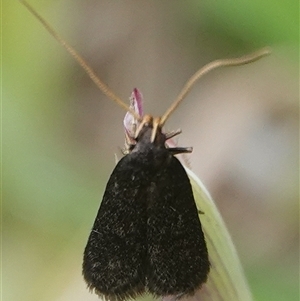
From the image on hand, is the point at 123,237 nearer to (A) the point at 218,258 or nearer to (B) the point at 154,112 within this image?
(A) the point at 218,258

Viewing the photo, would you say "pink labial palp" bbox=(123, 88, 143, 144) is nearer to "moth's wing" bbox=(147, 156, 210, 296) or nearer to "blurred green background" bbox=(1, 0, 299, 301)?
"moth's wing" bbox=(147, 156, 210, 296)

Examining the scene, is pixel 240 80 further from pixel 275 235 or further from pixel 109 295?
pixel 109 295

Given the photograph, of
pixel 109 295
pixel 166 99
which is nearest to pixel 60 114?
pixel 166 99

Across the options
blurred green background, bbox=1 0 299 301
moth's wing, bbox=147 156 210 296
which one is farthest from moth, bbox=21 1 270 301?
blurred green background, bbox=1 0 299 301

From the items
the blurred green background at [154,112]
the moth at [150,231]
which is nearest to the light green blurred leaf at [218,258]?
the moth at [150,231]

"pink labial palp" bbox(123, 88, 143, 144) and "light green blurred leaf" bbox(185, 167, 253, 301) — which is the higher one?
"pink labial palp" bbox(123, 88, 143, 144)

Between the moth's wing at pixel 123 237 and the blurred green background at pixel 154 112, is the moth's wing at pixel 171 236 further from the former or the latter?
the blurred green background at pixel 154 112

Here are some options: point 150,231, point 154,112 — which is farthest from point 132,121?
point 154,112
